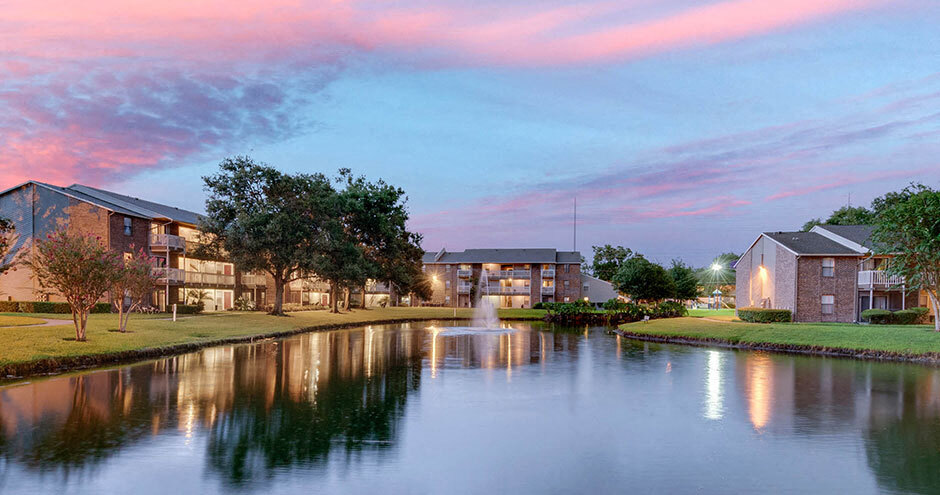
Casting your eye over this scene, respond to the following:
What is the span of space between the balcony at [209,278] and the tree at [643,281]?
37897 millimetres

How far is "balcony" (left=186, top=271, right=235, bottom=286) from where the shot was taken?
5004 centimetres

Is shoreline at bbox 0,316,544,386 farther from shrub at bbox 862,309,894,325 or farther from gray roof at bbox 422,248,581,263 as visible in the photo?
gray roof at bbox 422,248,581,263

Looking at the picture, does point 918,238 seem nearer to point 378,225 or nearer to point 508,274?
point 378,225

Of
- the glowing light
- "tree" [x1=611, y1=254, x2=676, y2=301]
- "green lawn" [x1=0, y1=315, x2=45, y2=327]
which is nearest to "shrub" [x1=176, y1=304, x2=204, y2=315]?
"green lawn" [x1=0, y1=315, x2=45, y2=327]

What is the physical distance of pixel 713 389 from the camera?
1797 centimetres

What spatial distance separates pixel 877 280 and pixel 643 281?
22629mm

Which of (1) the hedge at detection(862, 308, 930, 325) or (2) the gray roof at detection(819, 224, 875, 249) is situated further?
(2) the gray roof at detection(819, 224, 875, 249)

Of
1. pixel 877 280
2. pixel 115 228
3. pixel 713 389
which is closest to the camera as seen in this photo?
pixel 713 389

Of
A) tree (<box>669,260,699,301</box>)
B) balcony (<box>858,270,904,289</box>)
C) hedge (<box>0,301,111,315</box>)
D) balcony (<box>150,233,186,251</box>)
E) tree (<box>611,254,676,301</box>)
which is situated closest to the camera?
hedge (<box>0,301,111,315</box>)

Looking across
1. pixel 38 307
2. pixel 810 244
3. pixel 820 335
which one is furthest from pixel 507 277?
pixel 38 307

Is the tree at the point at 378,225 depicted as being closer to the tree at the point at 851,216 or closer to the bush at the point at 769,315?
the bush at the point at 769,315

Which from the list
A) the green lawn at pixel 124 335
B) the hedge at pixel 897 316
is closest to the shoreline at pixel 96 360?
the green lawn at pixel 124 335

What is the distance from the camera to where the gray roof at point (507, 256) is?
3378 inches

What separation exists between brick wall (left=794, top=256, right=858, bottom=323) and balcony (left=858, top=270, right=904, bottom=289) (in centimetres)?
110
